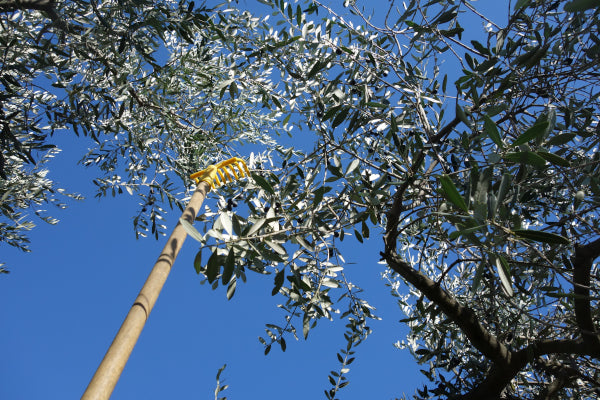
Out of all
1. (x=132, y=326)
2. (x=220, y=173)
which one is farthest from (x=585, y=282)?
(x=220, y=173)

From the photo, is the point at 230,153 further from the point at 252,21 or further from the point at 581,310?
the point at 581,310

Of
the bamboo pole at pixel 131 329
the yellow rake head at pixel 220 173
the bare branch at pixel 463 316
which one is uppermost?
the yellow rake head at pixel 220 173

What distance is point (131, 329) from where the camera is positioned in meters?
2.20

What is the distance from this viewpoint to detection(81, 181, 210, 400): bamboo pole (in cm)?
200

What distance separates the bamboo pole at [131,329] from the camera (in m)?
2.00

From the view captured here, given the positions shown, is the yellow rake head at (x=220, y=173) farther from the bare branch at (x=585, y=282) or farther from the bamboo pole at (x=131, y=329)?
the bare branch at (x=585, y=282)

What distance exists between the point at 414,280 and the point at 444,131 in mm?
1000

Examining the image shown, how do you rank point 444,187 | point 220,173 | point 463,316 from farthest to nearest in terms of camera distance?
point 220,173
point 463,316
point 444,187

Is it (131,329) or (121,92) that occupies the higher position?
(121,92)

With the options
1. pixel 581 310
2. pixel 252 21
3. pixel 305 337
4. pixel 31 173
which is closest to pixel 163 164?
pixel 31 173

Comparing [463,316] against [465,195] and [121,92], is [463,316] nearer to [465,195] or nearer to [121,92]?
[465,195]

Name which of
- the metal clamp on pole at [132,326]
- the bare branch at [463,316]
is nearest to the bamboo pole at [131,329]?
the metal clamp on pole at [132,326]

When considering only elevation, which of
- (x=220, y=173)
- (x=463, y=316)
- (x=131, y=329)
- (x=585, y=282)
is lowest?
(x=131, y=329)

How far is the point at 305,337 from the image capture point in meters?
2.95
